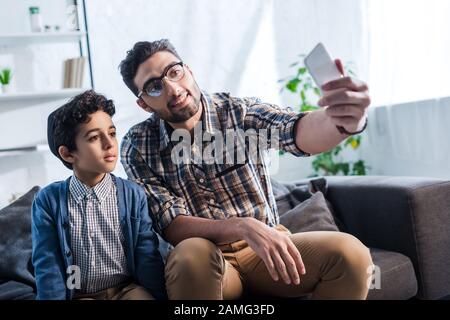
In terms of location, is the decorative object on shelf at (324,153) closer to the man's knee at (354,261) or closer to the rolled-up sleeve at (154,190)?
the rolled-up sleeve at (154,190)

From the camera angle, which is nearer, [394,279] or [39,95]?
[394,279]

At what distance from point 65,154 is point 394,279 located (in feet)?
3.81

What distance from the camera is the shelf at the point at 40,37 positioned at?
9.24ft

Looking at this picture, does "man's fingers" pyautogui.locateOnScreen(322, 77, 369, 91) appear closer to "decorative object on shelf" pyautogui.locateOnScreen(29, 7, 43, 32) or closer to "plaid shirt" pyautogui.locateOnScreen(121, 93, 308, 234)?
"plaid shirt" pyautogui.locateOnScreen(121, 93, 308, 234)

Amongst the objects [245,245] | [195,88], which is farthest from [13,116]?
[245,245]

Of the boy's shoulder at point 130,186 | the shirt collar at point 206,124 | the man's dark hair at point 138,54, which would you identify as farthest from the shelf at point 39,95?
the boy's shoulder at point 130,186

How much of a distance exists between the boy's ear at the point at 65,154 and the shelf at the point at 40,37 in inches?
63.8

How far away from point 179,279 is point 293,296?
0.37 m

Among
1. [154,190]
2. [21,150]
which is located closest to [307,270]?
[154,190]

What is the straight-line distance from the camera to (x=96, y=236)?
1401mm

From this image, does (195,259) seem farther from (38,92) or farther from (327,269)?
(38,92)

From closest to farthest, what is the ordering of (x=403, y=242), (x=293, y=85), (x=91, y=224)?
(x=91, y=224) < (x=403, y=242) < (x=293, y=85)

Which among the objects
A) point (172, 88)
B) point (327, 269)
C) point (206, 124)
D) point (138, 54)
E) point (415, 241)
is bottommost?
point (415, 241)

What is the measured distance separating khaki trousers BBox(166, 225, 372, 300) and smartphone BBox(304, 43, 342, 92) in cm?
42
